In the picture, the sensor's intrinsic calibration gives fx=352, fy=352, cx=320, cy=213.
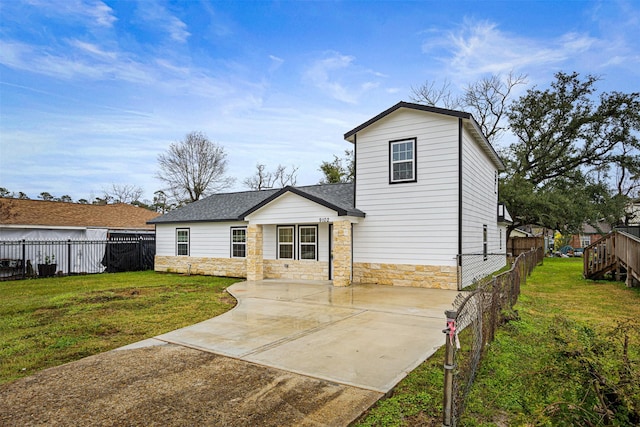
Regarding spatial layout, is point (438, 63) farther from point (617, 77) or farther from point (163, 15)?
point (617, 77)

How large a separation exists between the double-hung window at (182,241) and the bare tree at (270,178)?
21.7 metres

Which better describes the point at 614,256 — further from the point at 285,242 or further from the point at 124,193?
the point at 124,193

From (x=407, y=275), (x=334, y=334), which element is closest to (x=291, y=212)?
(x=407, y=275)

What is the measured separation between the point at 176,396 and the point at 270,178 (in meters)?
37.5

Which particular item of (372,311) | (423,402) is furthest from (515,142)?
(423,402)

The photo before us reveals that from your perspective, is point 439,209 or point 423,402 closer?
point 423,402

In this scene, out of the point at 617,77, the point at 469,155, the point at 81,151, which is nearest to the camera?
the point at 469,155

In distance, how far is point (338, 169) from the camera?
115 ft

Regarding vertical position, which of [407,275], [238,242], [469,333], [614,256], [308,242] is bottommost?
[407,275]

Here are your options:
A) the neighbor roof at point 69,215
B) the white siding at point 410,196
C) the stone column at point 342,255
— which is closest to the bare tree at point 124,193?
the neighbor roof at point 69,215

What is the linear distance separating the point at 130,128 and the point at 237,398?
18938 millimetres

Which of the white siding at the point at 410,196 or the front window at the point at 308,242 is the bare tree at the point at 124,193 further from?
the white siding at the point at 410,196

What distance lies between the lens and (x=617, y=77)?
25812mm

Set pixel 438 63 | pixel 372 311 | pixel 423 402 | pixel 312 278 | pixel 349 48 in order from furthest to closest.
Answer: pixel 438 63
pixel 349 48
pixel 312 278
pixel 372 311
pixel 423 402
